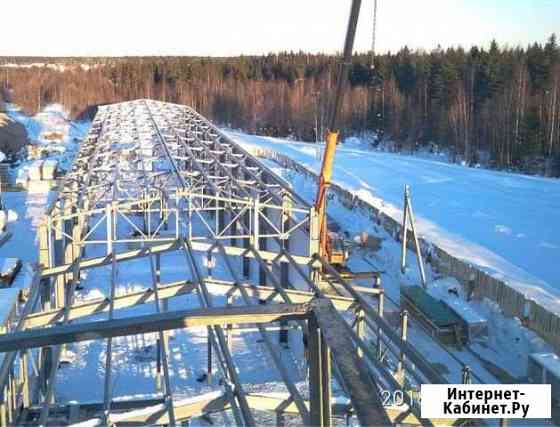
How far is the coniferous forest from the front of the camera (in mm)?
32781

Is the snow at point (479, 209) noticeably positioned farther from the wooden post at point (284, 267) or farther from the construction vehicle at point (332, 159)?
the wooden post at point (284, 267)

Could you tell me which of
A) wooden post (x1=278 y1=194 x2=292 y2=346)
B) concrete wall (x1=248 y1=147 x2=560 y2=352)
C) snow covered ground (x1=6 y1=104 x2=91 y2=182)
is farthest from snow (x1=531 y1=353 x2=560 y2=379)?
snow covered ground (x1=6 y1=104 x2=91 y2=182)

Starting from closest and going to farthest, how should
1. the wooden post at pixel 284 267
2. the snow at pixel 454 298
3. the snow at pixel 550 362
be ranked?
the snow at pixel 550 362, the snow at pixel 454 298, the wooden post at pixel 284 267

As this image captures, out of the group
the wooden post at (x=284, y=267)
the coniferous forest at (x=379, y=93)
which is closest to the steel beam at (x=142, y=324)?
the wooden post at (x=284, y=267)

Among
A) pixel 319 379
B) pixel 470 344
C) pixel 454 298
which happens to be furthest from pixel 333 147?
pixel 319 379

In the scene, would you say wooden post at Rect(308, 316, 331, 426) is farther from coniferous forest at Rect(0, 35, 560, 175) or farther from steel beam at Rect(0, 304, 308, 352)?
coniferous forest at Rect(0, 35, 560, 175)

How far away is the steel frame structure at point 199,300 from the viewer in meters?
2.38

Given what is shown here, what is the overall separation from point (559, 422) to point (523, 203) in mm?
15615

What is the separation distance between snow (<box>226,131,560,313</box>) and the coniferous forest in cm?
393

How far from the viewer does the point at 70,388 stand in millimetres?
9445

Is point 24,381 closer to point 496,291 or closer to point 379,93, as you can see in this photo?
point 496,291

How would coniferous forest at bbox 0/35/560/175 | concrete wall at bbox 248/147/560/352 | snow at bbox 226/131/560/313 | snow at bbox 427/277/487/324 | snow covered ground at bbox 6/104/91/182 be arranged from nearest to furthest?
concrete wall at bbox 248/147/560/352, snow at bbox 427/277/487/324, snow at bbox 226/131/560/313, coniferous forest at bbox 0/35/560/175, snow covered ground at bbox 6/104/91/182

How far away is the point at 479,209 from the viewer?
2198 cm

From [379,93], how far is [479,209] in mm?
25479
